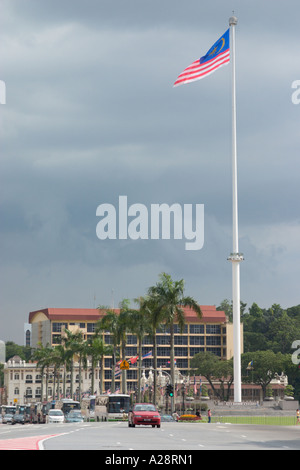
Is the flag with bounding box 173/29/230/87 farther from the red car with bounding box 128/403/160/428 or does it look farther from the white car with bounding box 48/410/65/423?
the white car with bounding box 48/410/65/423

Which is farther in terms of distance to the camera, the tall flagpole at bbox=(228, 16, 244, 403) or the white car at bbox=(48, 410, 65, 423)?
Result: the tall flagpole at bbox=(228, 16, 244, 403)

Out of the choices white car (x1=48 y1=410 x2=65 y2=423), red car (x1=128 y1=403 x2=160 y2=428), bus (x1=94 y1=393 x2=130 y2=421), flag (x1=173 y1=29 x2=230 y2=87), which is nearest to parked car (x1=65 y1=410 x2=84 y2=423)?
white car (x1=48 y1=410 x2=65 y2=423)

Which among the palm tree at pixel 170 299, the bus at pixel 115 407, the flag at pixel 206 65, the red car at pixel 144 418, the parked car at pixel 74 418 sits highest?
the flag at pixel 206 65

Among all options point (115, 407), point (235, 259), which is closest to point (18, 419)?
point (115, 407)

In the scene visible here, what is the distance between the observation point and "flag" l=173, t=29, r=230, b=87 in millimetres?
64250

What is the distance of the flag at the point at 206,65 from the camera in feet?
211

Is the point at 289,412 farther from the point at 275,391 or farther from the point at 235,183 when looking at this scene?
the point at 275,391

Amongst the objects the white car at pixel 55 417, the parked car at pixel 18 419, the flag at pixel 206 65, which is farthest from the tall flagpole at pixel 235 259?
the parked car at pixel 18 419

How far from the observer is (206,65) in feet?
219

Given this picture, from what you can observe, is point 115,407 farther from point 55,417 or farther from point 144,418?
point 144,418

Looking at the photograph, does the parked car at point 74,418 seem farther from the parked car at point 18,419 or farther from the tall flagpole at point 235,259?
the tall flagpole at point 235,259

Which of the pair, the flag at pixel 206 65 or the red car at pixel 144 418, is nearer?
the red car at pixel 144 418

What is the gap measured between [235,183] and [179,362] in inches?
4494
